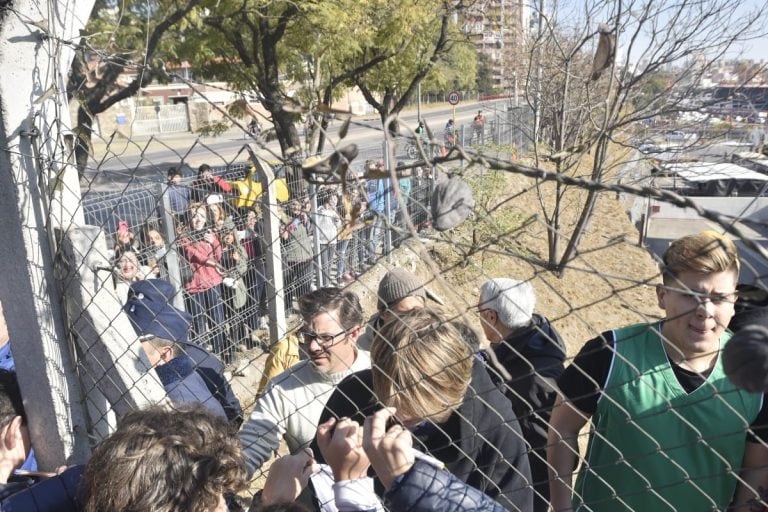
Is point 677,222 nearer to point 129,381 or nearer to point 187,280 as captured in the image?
point 187,280

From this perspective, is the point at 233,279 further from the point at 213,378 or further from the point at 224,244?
the point at 213,378

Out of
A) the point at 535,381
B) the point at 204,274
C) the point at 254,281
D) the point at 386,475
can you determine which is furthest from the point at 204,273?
the point at 386,475

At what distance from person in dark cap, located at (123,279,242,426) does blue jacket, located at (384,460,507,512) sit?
106 centimetres

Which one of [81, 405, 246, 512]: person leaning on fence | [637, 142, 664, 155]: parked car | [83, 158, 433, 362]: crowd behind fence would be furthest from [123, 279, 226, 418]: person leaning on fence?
[637, 142, 664, 155]: parked car

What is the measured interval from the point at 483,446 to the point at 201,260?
3.01m

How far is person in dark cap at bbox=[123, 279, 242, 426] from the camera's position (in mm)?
2182

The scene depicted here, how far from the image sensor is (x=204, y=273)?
426 cm

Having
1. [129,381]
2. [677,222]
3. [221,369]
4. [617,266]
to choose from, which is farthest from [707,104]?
[677,222]

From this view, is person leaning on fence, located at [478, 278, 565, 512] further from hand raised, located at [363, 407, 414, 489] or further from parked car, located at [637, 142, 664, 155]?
parked car, located at [637, 142, 664, 155]

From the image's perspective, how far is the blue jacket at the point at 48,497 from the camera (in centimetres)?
141

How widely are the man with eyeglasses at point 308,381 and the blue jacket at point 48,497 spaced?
0.62 metres

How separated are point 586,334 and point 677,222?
6556 millimetres

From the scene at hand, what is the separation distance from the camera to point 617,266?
940 centimetres

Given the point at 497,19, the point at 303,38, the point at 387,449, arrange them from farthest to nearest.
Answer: the point at 497,19 < the point at 303,38 < the point at 387,449
